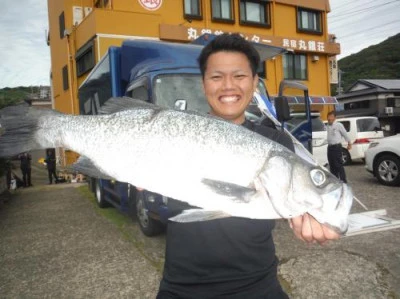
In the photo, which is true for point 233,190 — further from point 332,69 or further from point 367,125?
point 332,69

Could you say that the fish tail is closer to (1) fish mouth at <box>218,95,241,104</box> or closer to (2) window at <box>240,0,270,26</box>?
(1) fish mouth at <box>218,95,241,104</box>

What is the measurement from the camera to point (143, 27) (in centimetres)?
1517

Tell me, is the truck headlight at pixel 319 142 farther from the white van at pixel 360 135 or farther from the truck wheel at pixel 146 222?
the truck wheel at pixel 146 222

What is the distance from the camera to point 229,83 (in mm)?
1993

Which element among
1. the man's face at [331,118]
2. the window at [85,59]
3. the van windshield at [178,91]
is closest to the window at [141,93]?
the van windshield at [178,91]

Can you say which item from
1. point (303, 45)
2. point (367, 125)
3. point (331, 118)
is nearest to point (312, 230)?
point (331, 118)

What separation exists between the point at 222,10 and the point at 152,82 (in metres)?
15.0

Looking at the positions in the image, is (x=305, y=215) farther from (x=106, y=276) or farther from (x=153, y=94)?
(x=153, y=94)

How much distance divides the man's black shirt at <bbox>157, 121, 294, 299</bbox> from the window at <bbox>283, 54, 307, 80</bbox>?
19.6 m

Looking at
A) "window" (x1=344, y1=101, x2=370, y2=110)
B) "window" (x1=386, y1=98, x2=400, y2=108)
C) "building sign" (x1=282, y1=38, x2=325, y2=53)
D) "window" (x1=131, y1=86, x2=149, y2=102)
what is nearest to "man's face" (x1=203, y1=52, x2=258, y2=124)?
"window" (x1=131, y1=86, x2=149, y2=102)

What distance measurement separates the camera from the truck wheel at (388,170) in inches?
349

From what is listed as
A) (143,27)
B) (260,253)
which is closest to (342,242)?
(260,253)

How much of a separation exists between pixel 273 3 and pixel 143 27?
27.4ft

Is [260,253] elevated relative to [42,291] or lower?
elevated
